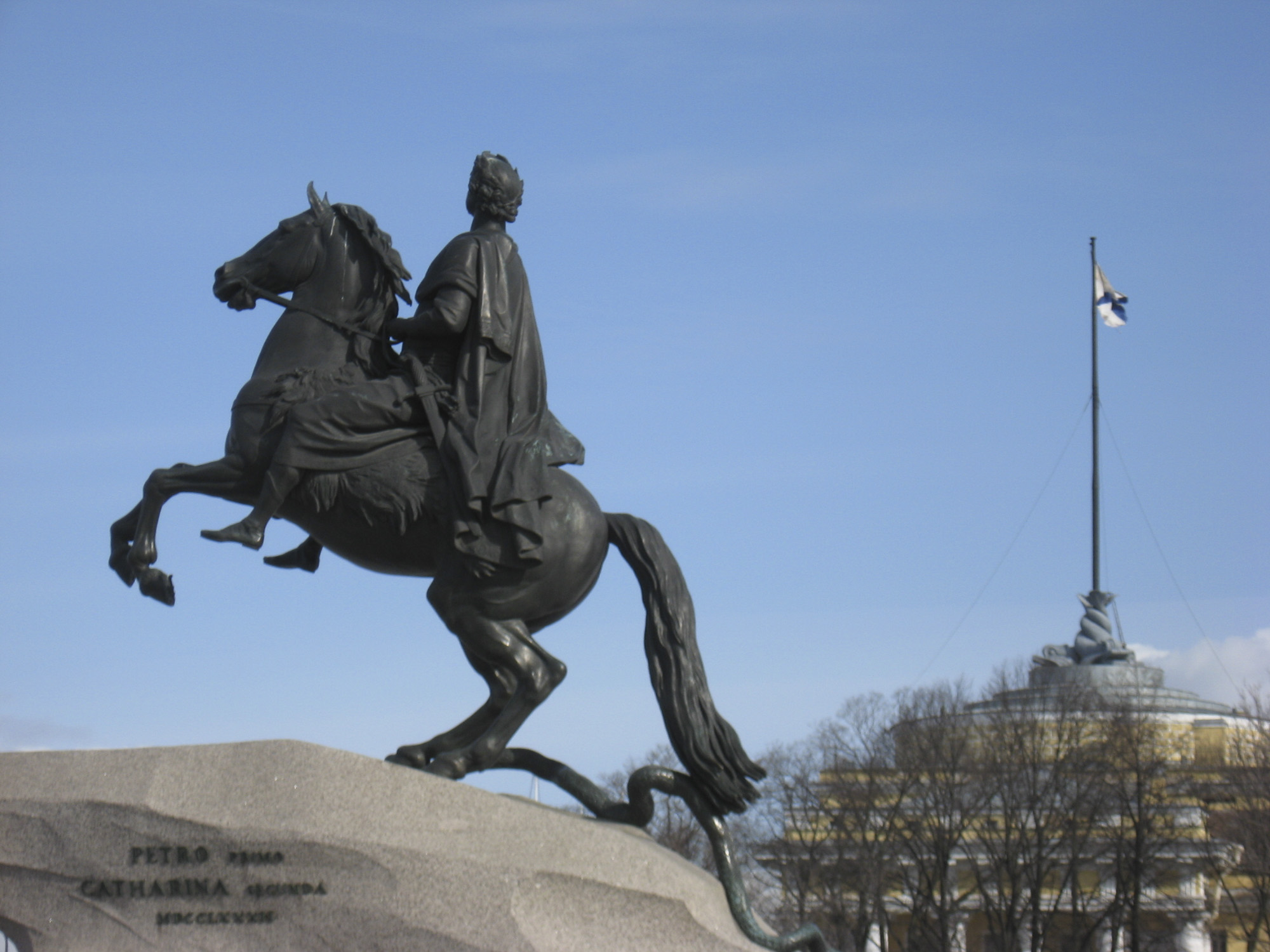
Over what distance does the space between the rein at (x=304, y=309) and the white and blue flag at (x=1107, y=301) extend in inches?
1890

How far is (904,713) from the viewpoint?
39.8m

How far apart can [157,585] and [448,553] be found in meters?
1.34

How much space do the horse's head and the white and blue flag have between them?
47951 millimetres

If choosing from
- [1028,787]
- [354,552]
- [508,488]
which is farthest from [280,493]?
[1028,787]

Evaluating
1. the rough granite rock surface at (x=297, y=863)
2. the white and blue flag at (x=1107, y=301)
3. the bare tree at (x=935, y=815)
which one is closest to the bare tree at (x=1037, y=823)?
the bare tree at (x=935, y=815)

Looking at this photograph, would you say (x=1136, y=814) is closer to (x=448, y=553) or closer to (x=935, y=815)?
(x=935, y=815)

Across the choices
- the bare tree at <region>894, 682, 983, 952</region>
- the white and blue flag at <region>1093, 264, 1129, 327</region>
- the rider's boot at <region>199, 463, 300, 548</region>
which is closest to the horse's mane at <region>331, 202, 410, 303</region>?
the rider's boot at <region>199, 463, 300, 548</region>

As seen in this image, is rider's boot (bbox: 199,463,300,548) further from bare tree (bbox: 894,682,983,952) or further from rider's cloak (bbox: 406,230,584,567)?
bare tree (bbox: 894,682,983,952)

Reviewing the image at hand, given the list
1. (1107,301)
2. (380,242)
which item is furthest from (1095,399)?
(380,242)

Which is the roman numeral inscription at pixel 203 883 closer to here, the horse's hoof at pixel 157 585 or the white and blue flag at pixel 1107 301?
the horse's hoof at pixel 157 585

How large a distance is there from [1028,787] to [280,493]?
3014 centimetres

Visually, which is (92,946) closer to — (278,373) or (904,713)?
(278,373)

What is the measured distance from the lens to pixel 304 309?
8.74m

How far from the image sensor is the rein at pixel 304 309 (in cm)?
871
